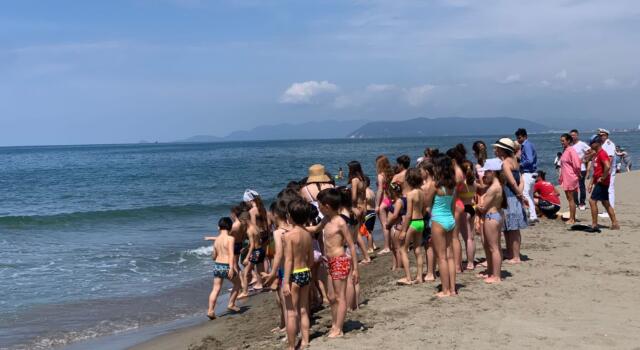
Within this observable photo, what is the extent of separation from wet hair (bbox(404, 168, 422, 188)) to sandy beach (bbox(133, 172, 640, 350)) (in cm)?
132

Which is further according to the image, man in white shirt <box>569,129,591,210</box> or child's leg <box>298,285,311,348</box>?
man in white shirt <box>569,129,591,210</box>

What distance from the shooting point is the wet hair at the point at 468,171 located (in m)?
7.29

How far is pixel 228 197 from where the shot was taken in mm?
28234

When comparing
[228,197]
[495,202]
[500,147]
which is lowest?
[228,197]

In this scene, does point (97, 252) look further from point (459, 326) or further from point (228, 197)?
point (228, 197)

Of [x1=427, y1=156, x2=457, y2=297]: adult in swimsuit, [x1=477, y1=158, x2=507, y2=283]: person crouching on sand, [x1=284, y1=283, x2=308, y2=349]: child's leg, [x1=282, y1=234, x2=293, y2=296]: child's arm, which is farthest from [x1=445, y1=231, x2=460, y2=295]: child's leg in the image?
[x1=282, y1=234, x2=293, y2=296]: child's arm

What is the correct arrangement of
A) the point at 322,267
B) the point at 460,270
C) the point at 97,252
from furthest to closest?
the point at 97,252, the point at 460,270, the point at 322,267

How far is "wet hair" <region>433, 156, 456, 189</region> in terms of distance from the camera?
21.1 feet

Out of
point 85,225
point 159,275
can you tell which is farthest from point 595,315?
point 85,225

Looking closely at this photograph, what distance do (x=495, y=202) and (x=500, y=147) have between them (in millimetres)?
770

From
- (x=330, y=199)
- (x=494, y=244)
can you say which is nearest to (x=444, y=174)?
(x=494, y=244)

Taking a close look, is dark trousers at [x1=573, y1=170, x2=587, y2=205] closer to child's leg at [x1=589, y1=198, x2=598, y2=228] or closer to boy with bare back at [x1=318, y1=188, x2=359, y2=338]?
child's leg at [x1=589, y1=198, x2=598, y2=228]

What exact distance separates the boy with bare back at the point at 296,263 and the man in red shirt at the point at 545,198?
857cm

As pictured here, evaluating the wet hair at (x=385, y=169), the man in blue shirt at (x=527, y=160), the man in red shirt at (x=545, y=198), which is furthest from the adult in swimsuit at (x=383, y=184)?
the man in red shirt at (x=545, y=198)
